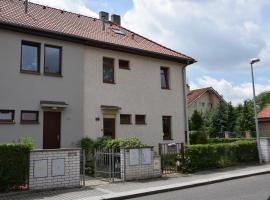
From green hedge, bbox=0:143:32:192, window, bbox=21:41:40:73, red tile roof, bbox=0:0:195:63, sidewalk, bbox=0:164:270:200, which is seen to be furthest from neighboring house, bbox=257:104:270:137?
green hedge, bbox=0:143:32:192

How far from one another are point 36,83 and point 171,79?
9367mm

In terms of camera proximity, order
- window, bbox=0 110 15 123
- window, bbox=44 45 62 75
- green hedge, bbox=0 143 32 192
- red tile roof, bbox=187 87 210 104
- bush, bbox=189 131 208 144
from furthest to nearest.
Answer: red tile roof, bbox=187 87 210 104 → bush, bbox=189 131 208 144 → window, bbox=44 45 62 75 → window, bbox=0 110 15 123 → green hedge, bbox=0 143 32 192

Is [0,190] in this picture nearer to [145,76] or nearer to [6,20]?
[6,20]

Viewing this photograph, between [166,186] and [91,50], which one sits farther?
[91,50]

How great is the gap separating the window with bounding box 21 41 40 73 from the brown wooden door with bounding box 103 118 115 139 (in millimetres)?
4679

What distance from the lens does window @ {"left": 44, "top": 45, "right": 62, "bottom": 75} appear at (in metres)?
17.6

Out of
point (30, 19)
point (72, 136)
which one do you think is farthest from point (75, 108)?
point (30, 19)

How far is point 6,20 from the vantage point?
1630 centimetres

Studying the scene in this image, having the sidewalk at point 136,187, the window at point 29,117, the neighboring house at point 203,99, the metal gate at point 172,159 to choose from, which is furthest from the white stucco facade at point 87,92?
the neighboring house at point 203,99

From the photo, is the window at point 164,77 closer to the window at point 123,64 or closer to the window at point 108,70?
the window at point 123,64

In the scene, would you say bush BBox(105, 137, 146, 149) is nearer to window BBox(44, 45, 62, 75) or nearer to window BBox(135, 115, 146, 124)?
window BBox(44, 45, 62, 75)

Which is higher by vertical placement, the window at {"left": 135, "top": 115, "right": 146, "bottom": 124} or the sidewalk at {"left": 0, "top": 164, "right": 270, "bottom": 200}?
the window at {"left": 135, "top": 115, "right": 146, "bottom": 124}

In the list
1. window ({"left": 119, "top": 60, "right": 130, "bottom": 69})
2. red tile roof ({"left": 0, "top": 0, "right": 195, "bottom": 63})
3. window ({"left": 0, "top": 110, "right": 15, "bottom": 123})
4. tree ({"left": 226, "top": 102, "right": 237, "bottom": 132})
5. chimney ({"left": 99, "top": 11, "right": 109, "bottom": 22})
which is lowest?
window ({"left": 0, "top": 110, "right": 15, "bottom": 123})

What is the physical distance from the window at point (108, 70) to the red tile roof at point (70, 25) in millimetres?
1075
